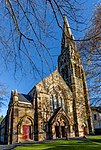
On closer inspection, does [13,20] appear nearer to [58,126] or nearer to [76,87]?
[58,126]

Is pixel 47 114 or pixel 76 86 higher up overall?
pixel 76 86

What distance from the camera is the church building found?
24.9 m

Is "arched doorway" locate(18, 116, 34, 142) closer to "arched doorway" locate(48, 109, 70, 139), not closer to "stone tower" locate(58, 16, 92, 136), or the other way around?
"arched doorway" locate(48, 109, 70, 139)

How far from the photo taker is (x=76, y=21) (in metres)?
2.98

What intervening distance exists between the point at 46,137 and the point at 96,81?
18399 mm

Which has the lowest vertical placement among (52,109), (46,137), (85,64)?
(46,137)

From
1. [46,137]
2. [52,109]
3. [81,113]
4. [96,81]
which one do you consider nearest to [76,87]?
[81,113]

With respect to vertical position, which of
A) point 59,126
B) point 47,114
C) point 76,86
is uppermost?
point 76,86

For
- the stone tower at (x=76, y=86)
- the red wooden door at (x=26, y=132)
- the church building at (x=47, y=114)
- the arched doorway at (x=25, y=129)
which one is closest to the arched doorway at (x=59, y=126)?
the church building at (x=47, y=114)

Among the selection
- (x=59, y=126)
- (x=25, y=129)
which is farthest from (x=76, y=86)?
(x=25, y=129)

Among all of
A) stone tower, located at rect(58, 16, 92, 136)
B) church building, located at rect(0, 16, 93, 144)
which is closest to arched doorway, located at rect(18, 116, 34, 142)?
church building, located at rect(0, 16, 93, 144)

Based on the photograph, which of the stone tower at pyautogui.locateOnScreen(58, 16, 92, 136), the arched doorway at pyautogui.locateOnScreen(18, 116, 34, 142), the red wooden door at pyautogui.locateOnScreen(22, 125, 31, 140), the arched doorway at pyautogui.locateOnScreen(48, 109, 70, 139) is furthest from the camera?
the stone tower at pyautogui.locateOnScreen(58, 16, 92, 136)

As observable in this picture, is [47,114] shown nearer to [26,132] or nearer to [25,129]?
[25,129]

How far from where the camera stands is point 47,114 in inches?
1130
